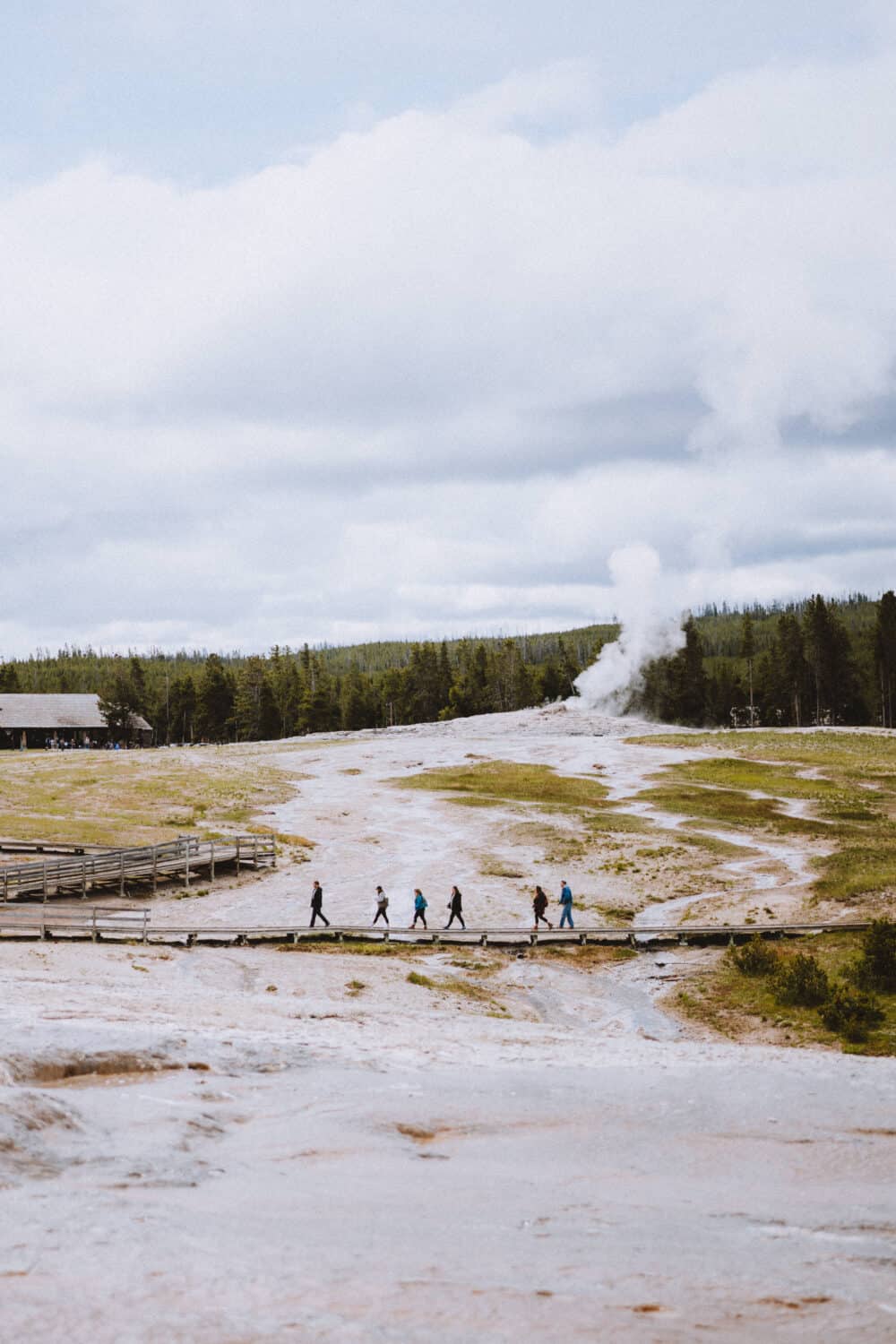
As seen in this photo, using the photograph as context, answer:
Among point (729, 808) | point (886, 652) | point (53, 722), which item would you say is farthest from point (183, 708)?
point (729, 808)

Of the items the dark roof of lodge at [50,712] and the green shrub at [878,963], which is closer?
the green shrub at [878,963]

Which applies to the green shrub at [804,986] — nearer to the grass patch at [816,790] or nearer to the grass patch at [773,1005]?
the grass patch at [773,1005]

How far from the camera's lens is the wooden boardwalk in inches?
1303

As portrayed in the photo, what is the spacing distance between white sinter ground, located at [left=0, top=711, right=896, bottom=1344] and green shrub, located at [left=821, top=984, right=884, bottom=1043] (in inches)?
138

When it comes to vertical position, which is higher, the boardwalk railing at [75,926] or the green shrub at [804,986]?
the boardwalk railing at [75,926]

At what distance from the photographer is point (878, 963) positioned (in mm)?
27906

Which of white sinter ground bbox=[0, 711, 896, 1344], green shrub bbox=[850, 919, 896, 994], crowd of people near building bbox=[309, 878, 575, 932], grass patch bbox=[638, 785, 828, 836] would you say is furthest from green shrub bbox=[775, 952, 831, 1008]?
grass patch bbox=[638, 785, 828, 836]

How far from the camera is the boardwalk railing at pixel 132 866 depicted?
3816cm

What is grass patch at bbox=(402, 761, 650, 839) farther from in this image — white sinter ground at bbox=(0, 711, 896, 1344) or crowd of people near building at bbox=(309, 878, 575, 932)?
white sinter ground at bbox=(0, 711, 896, 1344)

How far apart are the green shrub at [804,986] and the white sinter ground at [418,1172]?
3351mm

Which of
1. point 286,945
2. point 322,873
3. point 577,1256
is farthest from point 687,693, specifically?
point 577,1256

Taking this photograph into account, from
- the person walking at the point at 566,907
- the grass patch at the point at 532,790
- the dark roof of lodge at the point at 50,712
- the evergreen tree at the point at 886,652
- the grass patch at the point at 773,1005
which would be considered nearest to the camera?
the grass patch at the point at 773,1005

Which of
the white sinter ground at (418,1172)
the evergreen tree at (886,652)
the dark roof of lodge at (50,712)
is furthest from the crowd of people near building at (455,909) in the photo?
the evergreen tree at (886,652)

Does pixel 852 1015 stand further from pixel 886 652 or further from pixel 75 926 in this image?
pixel 886 652
